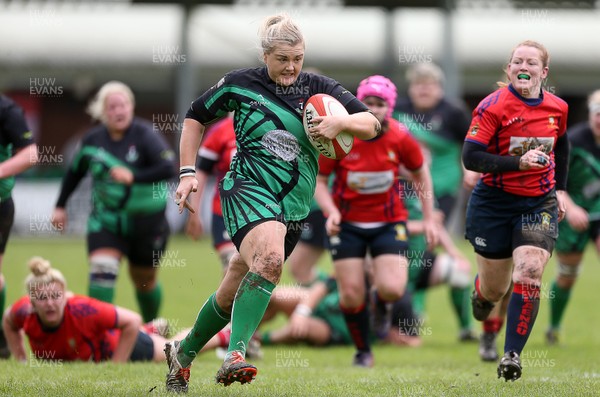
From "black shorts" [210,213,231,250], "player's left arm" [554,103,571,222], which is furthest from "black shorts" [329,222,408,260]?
"player's left arm" [554,103,571,222]

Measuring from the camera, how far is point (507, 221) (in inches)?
253

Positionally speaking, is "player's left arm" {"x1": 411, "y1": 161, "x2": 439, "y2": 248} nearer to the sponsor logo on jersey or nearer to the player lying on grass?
the sponsor logo on jersey

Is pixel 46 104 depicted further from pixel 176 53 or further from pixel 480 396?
pixel 480 396

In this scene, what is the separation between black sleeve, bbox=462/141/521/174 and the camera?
20.2ft

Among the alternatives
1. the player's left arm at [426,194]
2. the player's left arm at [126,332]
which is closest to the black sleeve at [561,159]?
the player's left arm at [426,194]

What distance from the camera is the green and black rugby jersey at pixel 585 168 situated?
9.01 metres

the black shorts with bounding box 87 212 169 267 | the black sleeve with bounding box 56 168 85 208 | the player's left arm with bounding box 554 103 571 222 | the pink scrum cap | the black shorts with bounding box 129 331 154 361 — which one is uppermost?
the pink scrum cap

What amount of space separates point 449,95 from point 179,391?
66.0ft

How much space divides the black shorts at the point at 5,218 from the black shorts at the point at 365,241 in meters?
2.48

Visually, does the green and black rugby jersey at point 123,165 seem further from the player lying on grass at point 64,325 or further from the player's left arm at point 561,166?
the player's left arm at point 561,166

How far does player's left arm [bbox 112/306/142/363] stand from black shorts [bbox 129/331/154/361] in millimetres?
97

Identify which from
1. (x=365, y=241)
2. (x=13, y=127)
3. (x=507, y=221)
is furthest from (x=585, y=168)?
(x=13, y=127)

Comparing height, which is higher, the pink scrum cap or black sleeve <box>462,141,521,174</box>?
the pink scrum cap

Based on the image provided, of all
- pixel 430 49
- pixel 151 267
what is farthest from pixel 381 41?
pixel 151 267
